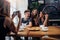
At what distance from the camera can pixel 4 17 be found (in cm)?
105

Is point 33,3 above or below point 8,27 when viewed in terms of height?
above

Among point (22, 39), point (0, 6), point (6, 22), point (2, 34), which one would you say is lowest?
point (22, 39)

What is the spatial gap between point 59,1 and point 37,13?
0.53m

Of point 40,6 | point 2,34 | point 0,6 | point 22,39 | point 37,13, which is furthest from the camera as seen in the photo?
point 40,6

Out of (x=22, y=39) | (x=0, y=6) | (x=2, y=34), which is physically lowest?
(x=22, y=39)

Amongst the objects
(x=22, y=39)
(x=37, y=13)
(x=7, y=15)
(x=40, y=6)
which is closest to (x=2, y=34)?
(x=7, y=15)

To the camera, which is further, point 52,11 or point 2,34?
point 52,11

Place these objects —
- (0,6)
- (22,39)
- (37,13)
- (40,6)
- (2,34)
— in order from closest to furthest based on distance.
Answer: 1. (0,6)
2. (2,34)
3. (22,39)
4. (37,13)
5. (40,6)

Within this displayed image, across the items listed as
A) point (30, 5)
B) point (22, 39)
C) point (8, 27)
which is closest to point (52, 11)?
point (30, 5)

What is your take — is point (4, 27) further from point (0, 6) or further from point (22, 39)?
point (22, 39)

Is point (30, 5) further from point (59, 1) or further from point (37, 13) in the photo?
point (59, 1)

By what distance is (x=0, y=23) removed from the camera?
1.08m

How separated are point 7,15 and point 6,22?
6cm

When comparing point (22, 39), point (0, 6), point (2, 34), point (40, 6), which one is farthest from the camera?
point (40, 6)
